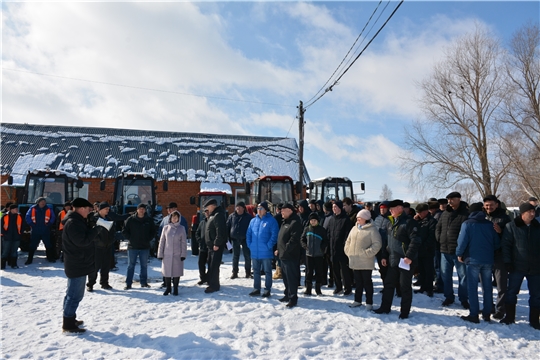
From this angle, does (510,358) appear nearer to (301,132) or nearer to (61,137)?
(301,132)

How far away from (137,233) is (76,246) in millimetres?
2542

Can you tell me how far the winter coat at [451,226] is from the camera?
20.0ft

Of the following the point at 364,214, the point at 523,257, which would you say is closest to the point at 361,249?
the point at 364,214

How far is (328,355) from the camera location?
13.7 ft

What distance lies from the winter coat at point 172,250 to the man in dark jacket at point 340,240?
292 cm

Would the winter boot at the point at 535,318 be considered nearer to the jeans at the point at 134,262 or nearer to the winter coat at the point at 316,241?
the winter coat at the point at 316,241

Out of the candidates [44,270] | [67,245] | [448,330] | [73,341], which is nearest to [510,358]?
[448,330]

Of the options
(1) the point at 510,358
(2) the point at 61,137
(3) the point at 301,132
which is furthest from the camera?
(2) the point at 61,137

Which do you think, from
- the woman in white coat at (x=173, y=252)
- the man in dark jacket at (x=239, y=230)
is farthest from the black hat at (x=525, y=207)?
the woman in white coat at (x=173, y=252)

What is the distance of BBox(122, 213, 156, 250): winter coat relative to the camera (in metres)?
7.38

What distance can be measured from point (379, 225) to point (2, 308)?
7.10 metres

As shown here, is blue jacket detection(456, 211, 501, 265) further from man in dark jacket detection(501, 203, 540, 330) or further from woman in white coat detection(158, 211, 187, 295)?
woman in white coat detection(158, 211, 187, 295)

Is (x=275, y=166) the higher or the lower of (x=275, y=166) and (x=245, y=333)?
the higher

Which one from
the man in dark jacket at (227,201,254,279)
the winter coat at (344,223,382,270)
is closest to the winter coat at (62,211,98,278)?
the man in dark jacket at (227,201,254,279)
